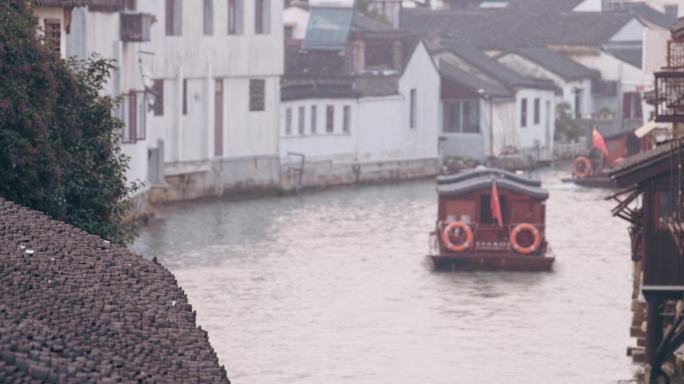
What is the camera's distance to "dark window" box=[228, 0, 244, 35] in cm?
7325

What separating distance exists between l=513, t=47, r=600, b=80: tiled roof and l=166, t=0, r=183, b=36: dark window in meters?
30.9

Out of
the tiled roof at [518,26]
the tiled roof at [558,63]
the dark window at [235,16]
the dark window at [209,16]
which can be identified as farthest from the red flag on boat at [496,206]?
the tiled roof at [518,26]

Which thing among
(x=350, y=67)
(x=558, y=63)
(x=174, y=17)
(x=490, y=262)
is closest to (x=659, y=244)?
(x=490, y=262)

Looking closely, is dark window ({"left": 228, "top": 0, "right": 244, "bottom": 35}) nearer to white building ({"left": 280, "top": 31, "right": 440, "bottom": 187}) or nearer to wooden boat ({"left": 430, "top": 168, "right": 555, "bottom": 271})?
white building ({"left": 280, "top": 31, "right": 440, "bottom": 187})

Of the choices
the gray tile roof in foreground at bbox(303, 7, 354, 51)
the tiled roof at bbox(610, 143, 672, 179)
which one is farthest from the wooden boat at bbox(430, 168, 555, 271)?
the gray tile roof in foreground at bbox(303, 7, 354, 51)

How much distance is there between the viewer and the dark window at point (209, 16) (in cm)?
7194

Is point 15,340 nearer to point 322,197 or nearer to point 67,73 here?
point 67,73

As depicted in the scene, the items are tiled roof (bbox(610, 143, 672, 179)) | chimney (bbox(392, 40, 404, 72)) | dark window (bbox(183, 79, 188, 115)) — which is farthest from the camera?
chimney (bbox(392, 40, 404, 72))

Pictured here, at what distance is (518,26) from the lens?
11181cm

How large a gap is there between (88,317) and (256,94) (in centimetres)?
6024

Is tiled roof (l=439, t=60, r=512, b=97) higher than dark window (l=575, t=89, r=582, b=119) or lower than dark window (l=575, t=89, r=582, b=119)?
higher

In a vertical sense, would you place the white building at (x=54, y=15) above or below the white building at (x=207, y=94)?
above

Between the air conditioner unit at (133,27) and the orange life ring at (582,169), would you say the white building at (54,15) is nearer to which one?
the air conditioner unit at (133,27)

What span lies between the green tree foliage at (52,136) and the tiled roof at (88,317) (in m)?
7.79
